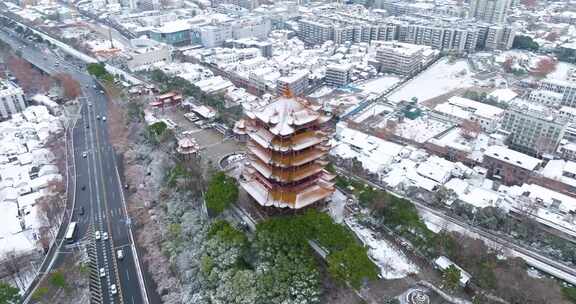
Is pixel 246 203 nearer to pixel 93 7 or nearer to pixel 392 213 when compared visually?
pixel 392 213

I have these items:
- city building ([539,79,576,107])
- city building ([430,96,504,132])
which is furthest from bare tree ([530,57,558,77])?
city building ([430,96,504,132])

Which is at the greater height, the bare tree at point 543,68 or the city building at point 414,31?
the city building at point 414,31

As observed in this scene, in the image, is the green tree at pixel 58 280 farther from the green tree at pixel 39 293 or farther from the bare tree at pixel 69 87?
the bare tree at pixel 69 87

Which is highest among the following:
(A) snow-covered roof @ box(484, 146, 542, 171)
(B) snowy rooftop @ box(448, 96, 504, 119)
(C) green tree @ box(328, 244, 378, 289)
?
(C) green tree @ box(328, 244, 378, 289)

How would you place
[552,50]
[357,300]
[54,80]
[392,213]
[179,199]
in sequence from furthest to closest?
1. [552,50]
2. [54,80]
3. [179,199]
4. [392,213]
5. [357,300]

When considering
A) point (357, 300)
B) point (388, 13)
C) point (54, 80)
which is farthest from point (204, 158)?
point (388, 13)

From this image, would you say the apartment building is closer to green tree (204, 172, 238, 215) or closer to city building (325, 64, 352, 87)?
city building (325, 64, 352, 87)

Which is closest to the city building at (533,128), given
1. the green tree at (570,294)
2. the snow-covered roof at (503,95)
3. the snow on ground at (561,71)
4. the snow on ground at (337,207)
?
the snow-covered roof at (503,95)
